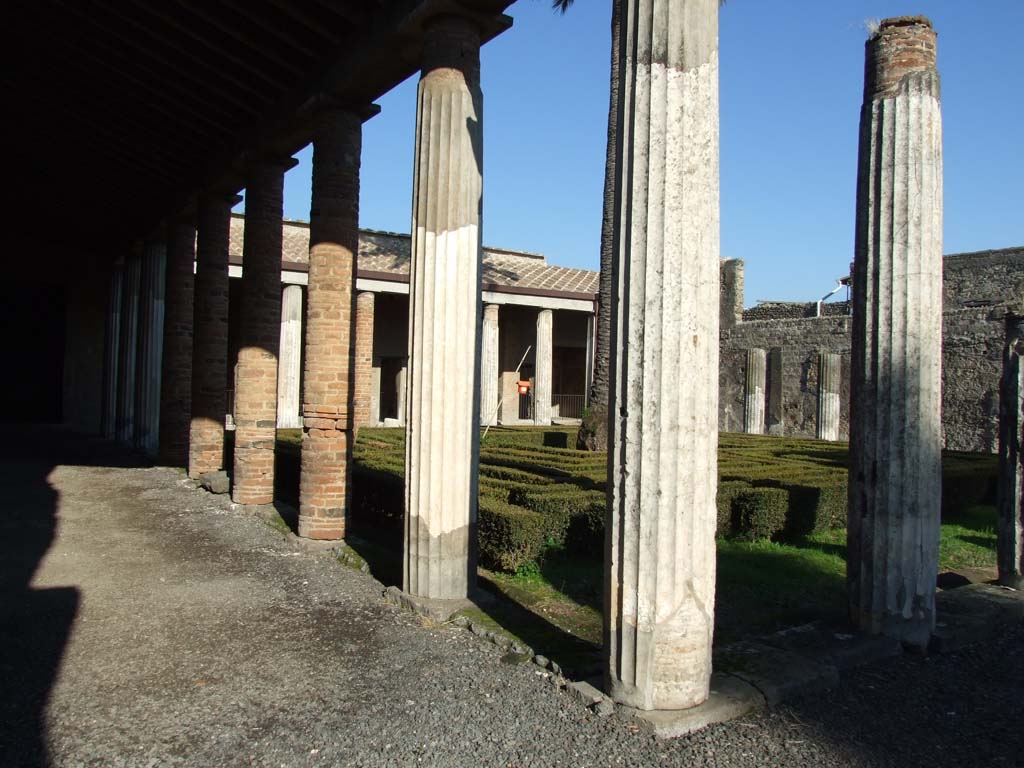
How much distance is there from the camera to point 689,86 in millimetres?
3463

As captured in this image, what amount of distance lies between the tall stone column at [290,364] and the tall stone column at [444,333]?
13334 mm

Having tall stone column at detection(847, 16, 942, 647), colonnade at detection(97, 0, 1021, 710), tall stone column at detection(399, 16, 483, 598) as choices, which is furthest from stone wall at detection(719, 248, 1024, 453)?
tall stone column at detection(399, 16, 483, 598)

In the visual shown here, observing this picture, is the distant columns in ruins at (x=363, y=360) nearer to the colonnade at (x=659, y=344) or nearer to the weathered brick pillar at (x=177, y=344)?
the weathered brick pillar at (x=177, y=344)

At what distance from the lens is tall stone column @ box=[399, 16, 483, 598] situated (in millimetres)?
5070

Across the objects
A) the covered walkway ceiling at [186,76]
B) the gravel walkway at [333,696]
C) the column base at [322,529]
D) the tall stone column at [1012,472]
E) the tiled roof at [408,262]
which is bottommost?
the gravel walkway at [333,696]

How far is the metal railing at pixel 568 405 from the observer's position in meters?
27.5

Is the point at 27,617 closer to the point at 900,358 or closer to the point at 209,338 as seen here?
the point at 900,358

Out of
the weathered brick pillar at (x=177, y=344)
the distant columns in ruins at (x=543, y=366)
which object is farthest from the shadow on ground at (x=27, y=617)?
the distant columns in ruins at (x=543, y=366)

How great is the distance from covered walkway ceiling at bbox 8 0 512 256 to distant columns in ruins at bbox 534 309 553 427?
12402 mm

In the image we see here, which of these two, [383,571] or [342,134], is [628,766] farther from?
[342,134]

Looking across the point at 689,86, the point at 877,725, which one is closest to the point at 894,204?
the point at 689,86

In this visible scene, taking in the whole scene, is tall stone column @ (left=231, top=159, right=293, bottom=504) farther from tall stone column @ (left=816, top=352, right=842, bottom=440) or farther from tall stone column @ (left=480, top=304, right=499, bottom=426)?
tall stone column @ (left=816, top=352, right=842, bottom=440)

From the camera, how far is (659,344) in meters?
3.43

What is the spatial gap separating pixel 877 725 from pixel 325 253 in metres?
5.26
